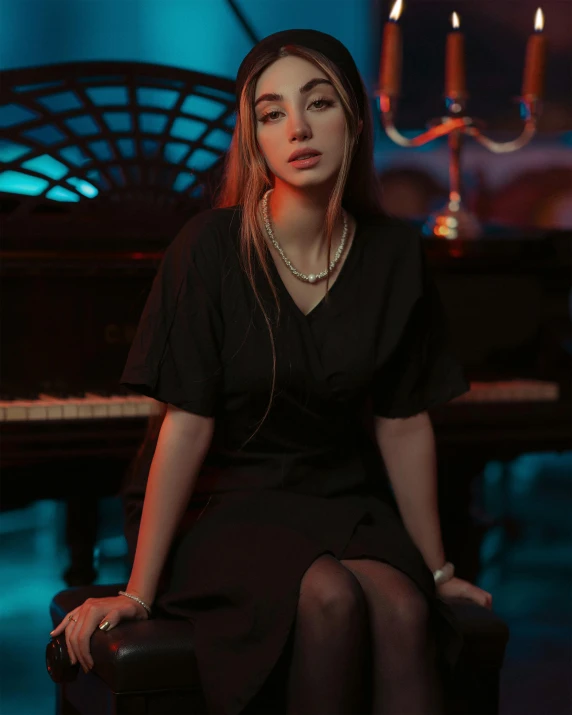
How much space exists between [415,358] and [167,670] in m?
0.62

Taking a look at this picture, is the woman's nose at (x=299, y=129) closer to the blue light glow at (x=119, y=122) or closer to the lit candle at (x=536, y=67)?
the lit candle at (x=536, y=67)

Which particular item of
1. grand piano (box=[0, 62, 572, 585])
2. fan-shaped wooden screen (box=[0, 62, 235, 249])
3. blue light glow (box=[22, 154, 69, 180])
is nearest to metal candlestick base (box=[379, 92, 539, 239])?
grand piano (box=[0, 62, 572, 585])

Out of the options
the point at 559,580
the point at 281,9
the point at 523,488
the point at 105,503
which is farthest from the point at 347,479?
the point at 523,488

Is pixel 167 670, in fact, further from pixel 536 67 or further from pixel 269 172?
pixel 536 67

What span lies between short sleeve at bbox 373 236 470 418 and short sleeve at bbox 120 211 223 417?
0.92 feet

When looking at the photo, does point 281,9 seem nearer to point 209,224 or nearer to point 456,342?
point 456,342

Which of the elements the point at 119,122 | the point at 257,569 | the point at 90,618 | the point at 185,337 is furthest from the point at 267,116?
the point at 119,122

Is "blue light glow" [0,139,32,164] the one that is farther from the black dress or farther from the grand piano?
the black dress

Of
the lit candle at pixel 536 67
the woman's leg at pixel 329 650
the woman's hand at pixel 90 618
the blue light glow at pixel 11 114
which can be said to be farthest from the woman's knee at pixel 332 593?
the blue light glow at pixel 11 114

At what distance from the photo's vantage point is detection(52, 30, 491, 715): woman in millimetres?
1370

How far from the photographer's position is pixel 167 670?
4.63ft

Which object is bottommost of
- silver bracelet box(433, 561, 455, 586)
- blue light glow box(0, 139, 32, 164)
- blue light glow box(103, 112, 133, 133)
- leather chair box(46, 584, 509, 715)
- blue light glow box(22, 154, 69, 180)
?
leather chair box(46, 584, 509, 715)

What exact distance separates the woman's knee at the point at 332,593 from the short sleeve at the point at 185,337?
309 mm

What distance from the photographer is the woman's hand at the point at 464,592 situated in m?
1.62
